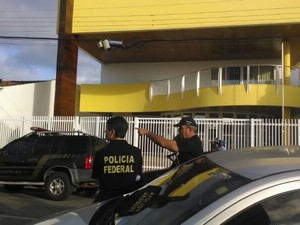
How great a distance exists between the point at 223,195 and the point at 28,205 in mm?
9585

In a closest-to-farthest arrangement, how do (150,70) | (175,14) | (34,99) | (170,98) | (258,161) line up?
(258,161), (175,14), (170,98), (34,99), (150,70)

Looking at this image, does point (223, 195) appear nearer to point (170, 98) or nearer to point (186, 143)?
point (186, 143)

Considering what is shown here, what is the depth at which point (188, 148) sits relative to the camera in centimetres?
605

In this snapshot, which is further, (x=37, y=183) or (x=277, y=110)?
(x=277, y=110)

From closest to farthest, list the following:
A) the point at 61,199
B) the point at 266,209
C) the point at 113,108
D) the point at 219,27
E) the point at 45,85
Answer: the point at 266,209, the point at 61,199, the point at 219,27, the point at 45,85, the point at 113,108

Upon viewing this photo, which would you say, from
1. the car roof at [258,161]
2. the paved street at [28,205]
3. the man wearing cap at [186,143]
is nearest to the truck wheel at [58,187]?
the paved street at [28,205]

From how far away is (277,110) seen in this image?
77.9 feet

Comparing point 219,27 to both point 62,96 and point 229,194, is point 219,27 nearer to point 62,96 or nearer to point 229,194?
point 62,96

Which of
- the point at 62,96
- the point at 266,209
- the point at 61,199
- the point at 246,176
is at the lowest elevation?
the point at 61,199

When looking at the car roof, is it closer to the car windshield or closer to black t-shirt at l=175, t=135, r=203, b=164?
the car windshield

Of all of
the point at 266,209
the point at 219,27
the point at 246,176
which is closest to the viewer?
the point at 266,209

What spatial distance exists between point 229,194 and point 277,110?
22.4 m

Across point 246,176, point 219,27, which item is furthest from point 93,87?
point 246,176

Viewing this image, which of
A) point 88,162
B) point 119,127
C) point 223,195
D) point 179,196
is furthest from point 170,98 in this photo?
point 223,195
